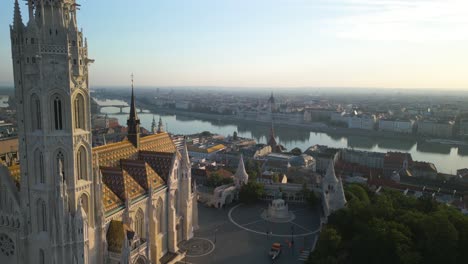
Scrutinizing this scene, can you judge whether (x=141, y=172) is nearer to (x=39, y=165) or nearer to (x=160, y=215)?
(x=160, y=215)

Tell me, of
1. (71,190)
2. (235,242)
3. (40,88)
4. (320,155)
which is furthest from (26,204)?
(320,155)

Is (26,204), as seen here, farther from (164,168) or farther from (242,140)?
(242,140)

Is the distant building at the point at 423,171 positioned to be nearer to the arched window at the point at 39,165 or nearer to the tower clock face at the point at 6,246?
the arched window at the point at 39,165

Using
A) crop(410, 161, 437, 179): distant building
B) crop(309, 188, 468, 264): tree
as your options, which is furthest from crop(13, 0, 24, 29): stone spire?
crop(410, 161, 437, 179): distant building

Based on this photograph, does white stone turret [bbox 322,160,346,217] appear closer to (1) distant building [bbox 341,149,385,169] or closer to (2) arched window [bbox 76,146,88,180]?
(2) arched window [bbox 76,146,88,180]

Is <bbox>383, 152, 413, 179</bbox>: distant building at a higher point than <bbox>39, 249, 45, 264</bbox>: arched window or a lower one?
lower
